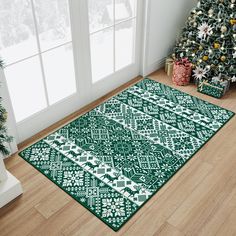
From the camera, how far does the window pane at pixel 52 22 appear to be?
253 cm

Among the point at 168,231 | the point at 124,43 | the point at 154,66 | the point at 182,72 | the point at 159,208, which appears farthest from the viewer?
the point at 154,66

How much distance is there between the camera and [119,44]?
132 inches

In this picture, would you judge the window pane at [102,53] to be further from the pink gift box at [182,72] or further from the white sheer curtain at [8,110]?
the white sheer curtain at [8,110]

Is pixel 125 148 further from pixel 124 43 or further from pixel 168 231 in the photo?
pixel 124 43

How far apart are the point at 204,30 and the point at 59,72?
1.48m

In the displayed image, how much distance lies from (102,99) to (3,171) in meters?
1.35

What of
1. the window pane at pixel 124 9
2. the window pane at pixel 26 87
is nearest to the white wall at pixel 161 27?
the window pane at pixel 124 9

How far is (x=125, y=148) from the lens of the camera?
2.79 m

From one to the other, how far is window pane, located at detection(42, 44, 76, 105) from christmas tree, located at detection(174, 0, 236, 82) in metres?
1.30

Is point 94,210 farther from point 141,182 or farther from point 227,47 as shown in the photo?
point 227,47

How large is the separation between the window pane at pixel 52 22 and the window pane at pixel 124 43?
25.5 inches

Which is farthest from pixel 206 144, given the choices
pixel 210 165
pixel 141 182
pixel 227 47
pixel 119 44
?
pixel 119 44

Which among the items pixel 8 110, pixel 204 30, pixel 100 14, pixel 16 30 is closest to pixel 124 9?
pixel 100 14

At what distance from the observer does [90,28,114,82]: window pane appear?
3.09m
